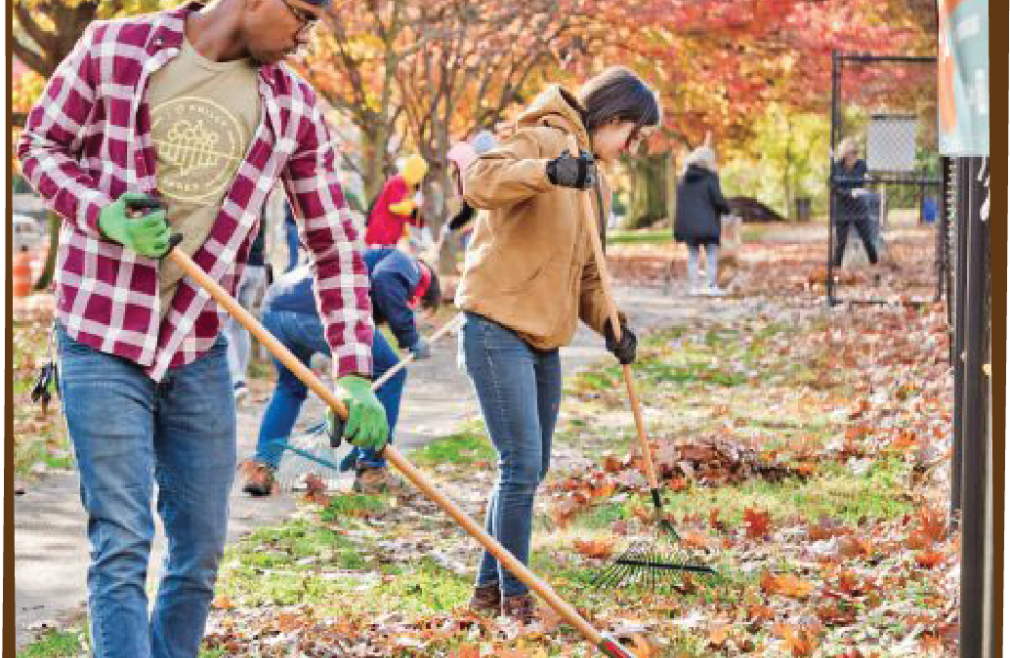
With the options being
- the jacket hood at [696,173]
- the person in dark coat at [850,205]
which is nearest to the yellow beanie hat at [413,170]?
the person in dark coat at [850,205]

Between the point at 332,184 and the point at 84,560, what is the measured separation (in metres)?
3.10

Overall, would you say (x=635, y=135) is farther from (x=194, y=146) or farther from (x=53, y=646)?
(x=53, y=646)

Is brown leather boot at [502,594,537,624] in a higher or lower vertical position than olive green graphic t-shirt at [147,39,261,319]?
lower

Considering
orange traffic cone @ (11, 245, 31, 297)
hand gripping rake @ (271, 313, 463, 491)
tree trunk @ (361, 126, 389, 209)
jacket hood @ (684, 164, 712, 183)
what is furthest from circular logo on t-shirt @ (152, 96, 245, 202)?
orange traffic cone @ (11, 245, 31, 297)

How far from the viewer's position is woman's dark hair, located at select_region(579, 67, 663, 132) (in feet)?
18.1

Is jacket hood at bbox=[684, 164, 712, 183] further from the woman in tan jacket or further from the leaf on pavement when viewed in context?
the woman in tan jacket

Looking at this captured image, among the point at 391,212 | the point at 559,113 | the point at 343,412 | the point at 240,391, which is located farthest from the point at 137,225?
the point at 391,212

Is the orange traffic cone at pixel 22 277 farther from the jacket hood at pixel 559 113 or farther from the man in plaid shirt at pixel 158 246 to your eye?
the man in plaid shirt at pixel 158 246

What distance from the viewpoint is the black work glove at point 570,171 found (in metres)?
5.04

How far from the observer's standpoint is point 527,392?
5453mm

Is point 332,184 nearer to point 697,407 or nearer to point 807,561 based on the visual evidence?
point 807,561

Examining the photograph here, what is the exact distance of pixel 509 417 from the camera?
17.8 ft

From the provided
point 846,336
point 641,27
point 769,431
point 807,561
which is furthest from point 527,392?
point 641,27

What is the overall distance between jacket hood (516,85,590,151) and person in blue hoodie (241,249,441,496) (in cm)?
244
